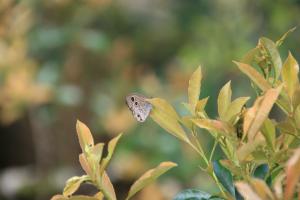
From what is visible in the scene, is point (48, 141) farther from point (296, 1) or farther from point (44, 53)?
point (296, 1)

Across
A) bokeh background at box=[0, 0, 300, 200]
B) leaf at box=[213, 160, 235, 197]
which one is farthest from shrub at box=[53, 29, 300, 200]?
bokeh background at box=[0, 0, 300, 200]

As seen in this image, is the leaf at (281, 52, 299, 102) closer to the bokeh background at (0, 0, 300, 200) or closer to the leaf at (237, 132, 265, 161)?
the leaf at (237, 132, 265, 161)

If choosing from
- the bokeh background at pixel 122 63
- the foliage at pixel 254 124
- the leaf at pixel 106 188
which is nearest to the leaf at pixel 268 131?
the foliage at pixel 254 124

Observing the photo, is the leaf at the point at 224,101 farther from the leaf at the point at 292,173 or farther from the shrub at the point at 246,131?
the leaf at the point at 292,173

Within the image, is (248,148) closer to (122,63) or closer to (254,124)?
(254,124)

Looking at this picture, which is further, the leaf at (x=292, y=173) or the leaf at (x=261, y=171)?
the leaf at (x=261, y=171)

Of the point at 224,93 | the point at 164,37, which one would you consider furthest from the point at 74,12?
the point at 224,93
